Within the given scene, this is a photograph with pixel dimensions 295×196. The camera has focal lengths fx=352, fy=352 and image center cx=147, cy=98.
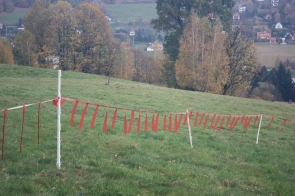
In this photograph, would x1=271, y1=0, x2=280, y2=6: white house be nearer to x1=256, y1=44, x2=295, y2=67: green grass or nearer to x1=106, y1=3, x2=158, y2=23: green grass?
x1=256, y1=44, x2=295, y2=67: green grass

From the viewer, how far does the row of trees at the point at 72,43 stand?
5131cm

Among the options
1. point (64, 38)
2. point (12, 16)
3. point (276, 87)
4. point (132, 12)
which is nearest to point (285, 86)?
point (276, 87)

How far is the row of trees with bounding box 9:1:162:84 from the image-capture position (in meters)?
51.3

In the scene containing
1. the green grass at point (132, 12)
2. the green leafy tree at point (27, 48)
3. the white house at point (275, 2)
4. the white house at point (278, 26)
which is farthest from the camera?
the green grass at point (132, 12)

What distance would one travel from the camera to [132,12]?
126 metres

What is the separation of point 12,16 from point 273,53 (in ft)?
204

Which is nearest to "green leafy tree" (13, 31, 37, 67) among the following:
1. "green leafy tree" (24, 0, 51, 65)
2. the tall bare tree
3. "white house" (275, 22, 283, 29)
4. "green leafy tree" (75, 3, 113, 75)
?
"green leafy tree" (24, 0, 51, 65)

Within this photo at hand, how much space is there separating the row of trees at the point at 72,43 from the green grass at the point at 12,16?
3255 cm

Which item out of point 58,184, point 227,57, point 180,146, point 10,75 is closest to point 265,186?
point 180,146

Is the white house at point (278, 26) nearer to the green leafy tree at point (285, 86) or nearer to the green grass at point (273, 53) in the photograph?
the green grass at point (273, 53)

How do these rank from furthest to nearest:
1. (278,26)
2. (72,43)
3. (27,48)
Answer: (278,26) → (27,48) → (72,43)

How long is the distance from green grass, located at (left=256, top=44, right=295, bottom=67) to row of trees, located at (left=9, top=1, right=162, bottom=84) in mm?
30019

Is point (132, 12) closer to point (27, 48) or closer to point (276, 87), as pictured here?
point (27, 48)

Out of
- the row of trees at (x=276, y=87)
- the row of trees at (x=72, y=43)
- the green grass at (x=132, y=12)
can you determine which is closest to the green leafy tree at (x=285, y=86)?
the row of trees at (x=276, y=87)
